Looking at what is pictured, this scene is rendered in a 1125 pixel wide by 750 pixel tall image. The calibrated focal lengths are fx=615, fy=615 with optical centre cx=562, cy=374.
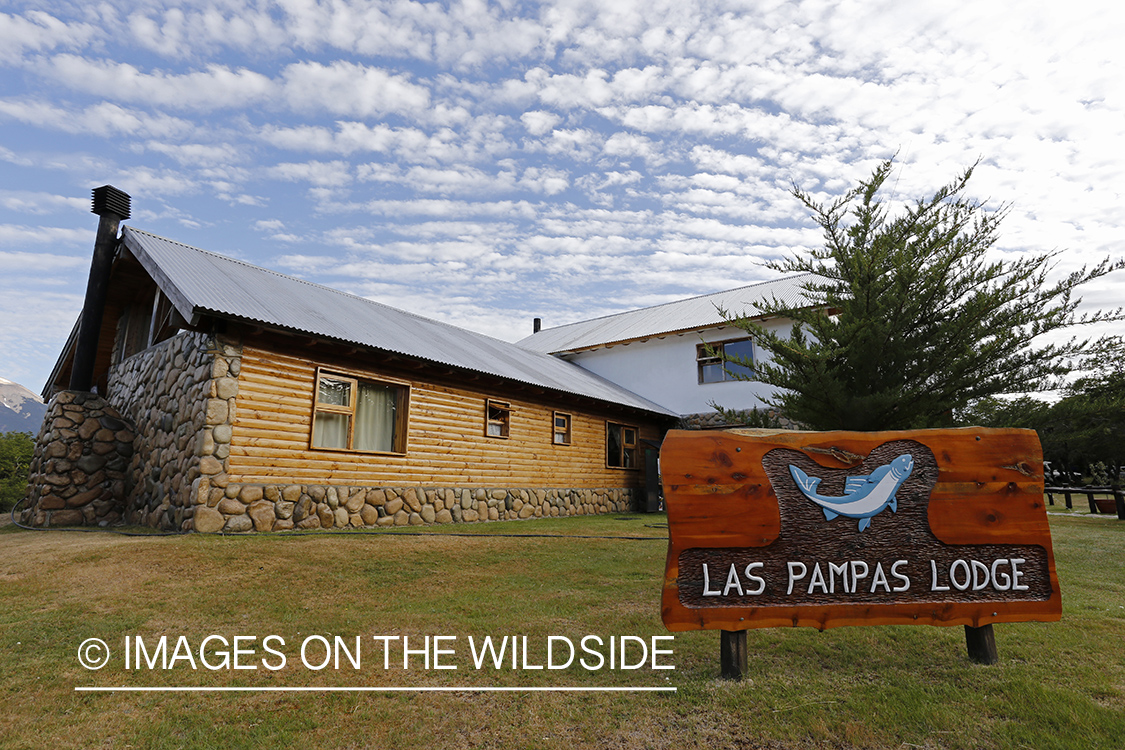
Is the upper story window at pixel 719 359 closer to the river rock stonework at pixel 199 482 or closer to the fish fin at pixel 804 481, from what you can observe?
the river rock stonework at pixel 199 482

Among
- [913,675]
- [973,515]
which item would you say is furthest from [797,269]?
[913,675]

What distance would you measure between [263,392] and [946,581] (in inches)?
387

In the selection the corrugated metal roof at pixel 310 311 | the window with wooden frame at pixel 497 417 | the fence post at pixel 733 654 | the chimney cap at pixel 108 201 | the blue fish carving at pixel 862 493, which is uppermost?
the chimney cap at pixel 108 201

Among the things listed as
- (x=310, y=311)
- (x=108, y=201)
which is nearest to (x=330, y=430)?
(x=310, y=311)

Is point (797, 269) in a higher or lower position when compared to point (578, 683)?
higher

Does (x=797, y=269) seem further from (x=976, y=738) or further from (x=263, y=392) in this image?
(x=263, y=392)

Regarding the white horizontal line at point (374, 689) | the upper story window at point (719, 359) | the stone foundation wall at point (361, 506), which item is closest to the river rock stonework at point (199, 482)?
the stone foundation wall at point (361, 506)

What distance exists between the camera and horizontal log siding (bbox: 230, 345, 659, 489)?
33.2 ft

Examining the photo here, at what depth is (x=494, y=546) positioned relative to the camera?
9094 millimetres

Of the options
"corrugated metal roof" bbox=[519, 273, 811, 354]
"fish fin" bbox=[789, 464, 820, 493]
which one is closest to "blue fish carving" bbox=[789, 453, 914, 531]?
"fish fin" bbox=[789, 464, 820, 493]

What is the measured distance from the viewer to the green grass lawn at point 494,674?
120 inches

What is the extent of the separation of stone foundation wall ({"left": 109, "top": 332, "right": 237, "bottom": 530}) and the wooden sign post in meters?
8.34

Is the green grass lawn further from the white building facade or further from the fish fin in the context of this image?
the white building facade

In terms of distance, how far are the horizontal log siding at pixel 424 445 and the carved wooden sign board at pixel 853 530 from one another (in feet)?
27.5
